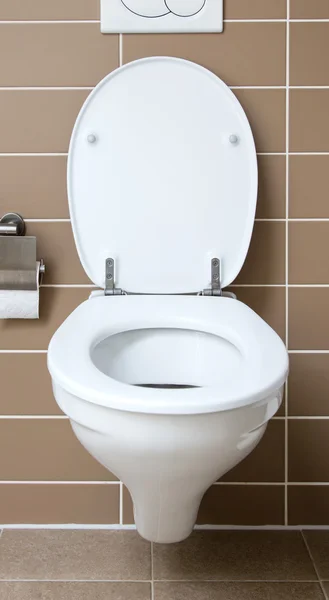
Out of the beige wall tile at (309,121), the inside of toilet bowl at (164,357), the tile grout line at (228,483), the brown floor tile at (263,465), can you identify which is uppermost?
the beige wall tile at (309,121)

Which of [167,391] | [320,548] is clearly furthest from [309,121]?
[320,548]

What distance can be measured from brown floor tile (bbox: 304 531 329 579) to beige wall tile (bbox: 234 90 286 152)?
2.87ft

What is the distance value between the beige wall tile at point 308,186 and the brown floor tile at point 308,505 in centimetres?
64

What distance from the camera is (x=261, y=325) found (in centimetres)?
104

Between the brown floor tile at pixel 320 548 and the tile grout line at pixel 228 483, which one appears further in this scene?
the tile grout line at pixel 228 483

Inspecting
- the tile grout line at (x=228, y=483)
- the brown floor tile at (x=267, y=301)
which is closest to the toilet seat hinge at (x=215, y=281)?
the brown floor tile at (x=267, y=301)

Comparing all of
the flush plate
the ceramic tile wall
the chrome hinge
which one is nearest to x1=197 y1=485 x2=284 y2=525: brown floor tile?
the ceramic tile wall

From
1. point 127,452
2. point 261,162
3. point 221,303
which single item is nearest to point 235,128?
point 261,162

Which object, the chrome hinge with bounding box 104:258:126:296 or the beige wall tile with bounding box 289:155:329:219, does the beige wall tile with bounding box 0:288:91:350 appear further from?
the beige wall tile with bounding box 289:155:329:219

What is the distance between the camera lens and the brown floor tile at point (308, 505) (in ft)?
4.74

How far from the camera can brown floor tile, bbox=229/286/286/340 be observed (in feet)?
4.59

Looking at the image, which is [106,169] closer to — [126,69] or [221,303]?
[126,69]

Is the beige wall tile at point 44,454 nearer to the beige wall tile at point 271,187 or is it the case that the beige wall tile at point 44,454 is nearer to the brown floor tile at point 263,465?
the brown floor tile at point 263,465

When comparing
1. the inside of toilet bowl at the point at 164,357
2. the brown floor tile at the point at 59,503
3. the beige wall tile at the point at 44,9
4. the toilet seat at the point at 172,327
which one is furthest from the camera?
the brown floor tile at the point at 59,503
